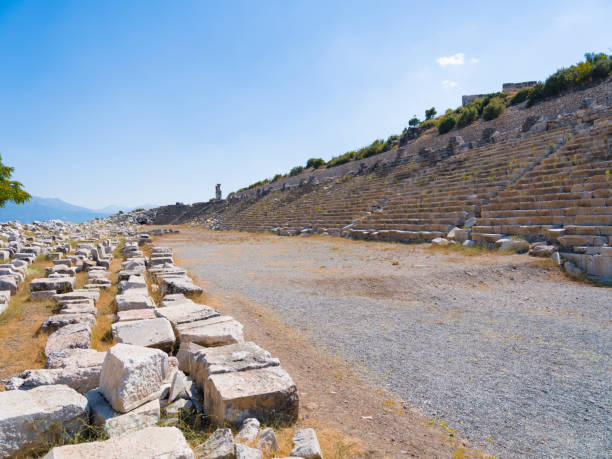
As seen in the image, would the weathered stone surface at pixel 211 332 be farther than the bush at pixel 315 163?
No

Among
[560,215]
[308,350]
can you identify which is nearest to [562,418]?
[308,350]

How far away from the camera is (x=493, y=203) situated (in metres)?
13.6

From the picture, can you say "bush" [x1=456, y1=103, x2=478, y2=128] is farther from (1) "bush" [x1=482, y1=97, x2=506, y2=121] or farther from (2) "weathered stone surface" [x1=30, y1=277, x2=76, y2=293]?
(2) "weathered stone surface" [x1=30, y1=277, x2=76, y2=293]

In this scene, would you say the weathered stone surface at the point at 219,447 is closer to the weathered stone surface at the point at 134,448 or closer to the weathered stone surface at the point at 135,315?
the weathered stone surface at the point at 134,448

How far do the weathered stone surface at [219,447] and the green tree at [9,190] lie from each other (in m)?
20.9

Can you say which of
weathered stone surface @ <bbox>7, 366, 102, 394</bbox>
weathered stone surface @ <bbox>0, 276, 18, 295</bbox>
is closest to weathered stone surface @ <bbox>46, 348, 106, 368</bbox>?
weathered stone surface @ <bbox>7, 366, 102, 394</bbox>

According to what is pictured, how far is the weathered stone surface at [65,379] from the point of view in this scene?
307cm

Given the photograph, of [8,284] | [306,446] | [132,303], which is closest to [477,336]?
[306,446]

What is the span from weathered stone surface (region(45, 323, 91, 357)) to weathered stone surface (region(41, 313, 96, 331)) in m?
0.35

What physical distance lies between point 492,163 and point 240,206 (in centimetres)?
2979

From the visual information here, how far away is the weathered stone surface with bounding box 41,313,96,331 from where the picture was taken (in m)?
4.86

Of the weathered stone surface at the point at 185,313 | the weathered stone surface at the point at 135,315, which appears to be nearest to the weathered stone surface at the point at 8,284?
the weathered stone surface at the point at 135,315

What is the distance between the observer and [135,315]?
519cm

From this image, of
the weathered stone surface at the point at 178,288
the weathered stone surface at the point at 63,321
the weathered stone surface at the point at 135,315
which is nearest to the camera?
the weathered stone surface at the point at 63,321
